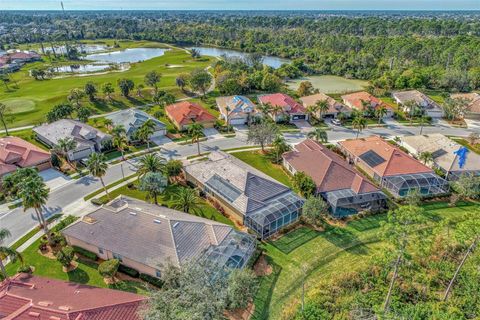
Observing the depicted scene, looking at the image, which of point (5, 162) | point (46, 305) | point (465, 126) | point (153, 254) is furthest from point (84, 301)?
point (465, 126)

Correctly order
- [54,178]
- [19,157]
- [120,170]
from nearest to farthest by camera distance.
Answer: [54,178], [19,157], [120,170]

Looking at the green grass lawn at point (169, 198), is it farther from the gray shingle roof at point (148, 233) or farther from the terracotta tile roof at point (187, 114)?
the terracotta tile roof at point (187, 114)

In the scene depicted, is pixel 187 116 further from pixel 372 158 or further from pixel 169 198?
pixel 372 158

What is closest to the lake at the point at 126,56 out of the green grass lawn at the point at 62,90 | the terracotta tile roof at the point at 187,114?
the green grass lawn at the point at 62,90

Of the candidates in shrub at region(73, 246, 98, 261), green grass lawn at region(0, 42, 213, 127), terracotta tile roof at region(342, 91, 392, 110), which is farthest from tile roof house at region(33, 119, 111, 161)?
terracotta tile roof at region(342, 91, 392, 110)

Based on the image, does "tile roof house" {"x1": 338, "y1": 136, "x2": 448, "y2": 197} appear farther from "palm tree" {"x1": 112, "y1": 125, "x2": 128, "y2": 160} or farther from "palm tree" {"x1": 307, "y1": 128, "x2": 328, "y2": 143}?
"palm tree" {"x1": 112, "y1": 125, "x2": 128, "y2": 160}

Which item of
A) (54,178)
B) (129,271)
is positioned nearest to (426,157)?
(129,271)
